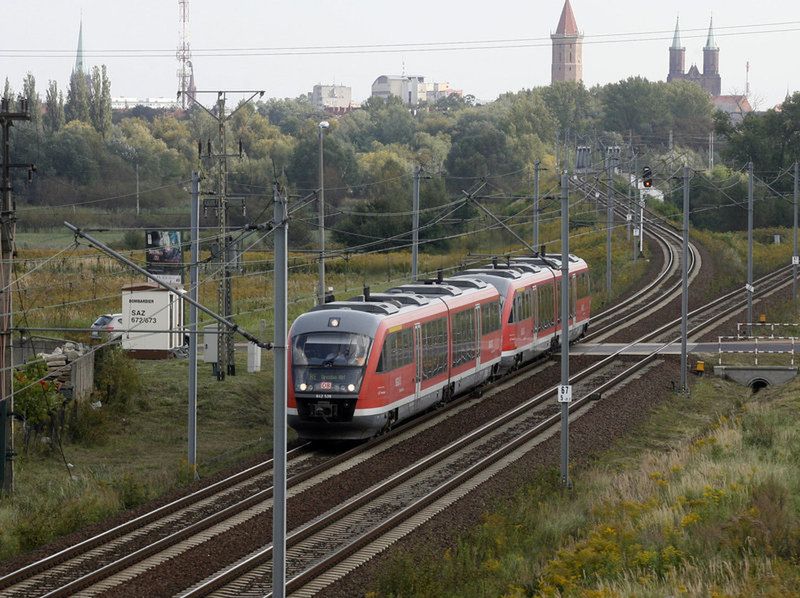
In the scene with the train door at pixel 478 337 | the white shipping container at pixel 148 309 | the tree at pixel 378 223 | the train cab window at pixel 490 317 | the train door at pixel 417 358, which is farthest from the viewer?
the tree at pixel 378 223

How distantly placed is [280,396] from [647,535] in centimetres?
Answer: 599

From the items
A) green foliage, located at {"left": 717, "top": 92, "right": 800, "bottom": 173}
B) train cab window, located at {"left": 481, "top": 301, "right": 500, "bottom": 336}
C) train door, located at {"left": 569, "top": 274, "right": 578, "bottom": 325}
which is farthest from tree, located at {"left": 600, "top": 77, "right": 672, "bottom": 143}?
train cab window, located at {"left": 481, "top": 301, "right": 500, "bottom": 336}

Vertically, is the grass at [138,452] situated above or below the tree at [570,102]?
below

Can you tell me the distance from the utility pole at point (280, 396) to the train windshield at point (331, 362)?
37.0 ft

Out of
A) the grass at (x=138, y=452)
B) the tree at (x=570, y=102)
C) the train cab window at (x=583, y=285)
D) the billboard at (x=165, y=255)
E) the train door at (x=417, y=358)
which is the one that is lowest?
the grass at (x=138, y=452)

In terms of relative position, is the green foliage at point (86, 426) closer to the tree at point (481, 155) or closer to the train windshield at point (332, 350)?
the train windshield at point (332, 350)

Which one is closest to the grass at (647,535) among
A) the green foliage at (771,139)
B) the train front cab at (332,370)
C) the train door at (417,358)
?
the train front cab at (332,370)

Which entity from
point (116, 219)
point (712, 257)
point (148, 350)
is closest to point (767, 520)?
point (148, 350)

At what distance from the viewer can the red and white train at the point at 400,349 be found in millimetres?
27094

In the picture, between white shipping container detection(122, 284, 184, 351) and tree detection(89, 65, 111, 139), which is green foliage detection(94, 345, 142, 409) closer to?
white shipping container detection(122, 284, 184, 351)

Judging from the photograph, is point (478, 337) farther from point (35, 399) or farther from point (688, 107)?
point (688, 107)

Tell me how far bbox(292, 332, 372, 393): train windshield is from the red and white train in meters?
0.02

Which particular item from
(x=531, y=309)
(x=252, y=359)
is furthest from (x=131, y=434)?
(x=531, y=309)

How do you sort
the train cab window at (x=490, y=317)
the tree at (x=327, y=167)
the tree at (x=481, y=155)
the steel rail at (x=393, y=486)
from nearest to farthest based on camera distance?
the steel rail at (x=393, y=486), the train cab window at (x=490, y=317), the tree at (x=327, y=167), the tree at (x=481, y=155)
